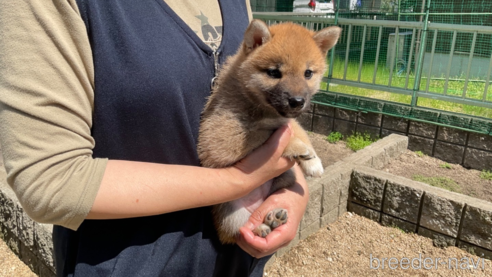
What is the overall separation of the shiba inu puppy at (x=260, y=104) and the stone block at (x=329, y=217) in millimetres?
2067

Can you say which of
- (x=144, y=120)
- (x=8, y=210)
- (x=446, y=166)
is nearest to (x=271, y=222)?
(x=144, y=120)

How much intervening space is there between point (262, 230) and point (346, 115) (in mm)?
4757

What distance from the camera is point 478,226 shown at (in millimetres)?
3641

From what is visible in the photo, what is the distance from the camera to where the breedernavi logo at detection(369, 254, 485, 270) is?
3611 mm

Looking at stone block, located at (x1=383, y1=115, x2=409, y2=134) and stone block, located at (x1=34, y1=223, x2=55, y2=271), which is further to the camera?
stone block, located at (x1=383, y1=115, x2=409, y2=134)

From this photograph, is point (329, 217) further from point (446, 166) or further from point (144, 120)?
point (144, 120)

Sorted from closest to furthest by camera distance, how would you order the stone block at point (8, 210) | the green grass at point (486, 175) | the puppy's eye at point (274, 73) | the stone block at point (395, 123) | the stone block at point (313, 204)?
the puppy's eye at point (274, 73)
the stone block at point (8, 210)
the stone block at point (313, 204)
the green grass at point (486, 175)
the stone block at point (395, 123)

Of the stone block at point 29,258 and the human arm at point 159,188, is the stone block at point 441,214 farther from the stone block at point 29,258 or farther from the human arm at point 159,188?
the stone block at point 29,258

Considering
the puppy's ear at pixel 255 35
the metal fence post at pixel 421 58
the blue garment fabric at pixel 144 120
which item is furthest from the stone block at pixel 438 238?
the blue garment fabric at pixel 144 120

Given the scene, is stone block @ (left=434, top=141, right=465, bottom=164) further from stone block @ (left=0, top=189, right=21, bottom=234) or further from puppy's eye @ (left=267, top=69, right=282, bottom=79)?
stone block @ (left=0, top=189, right=21, bottom=234)

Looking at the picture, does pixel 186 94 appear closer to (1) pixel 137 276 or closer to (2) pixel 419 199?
(1) pixel 137 276

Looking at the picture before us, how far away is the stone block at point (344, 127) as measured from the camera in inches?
242

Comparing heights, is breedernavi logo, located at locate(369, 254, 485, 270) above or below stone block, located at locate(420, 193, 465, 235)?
below

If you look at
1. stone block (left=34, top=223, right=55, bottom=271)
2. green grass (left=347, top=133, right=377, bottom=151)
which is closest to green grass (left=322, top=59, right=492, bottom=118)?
green grass (left=347, top=133, right=377, bottom=151)
